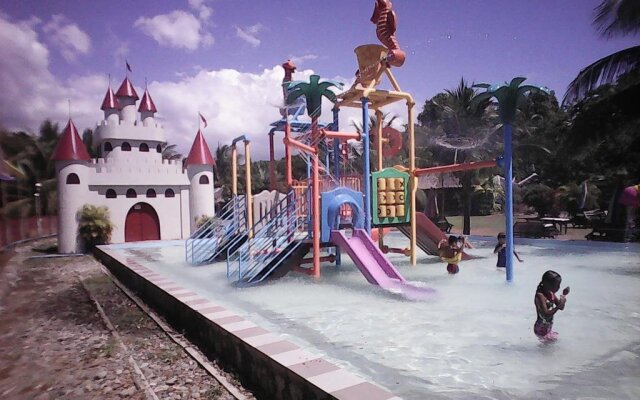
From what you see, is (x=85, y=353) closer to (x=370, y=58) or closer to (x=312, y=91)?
(x=312, y=91)

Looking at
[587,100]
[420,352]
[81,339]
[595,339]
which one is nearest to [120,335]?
[81,339]

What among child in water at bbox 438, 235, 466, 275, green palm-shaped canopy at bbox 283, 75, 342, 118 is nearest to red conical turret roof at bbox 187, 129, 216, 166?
green palm-shaped canopy at bbox 283, 75, 342, 118

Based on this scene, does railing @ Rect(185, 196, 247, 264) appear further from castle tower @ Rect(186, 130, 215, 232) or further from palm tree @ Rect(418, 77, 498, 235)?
palm tree @ Rect(418, 77, 498, 235)

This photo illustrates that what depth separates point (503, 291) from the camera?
7809 mm

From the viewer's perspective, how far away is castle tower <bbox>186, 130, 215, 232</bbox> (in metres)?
22.2

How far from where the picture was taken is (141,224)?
21.1 metres

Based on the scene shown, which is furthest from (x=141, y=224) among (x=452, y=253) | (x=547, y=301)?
(x=547, y=301)

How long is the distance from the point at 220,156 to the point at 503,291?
33.0 metres

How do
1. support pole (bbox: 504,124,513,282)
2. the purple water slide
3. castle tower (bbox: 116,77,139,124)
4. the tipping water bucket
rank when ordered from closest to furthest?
1. the purple water slide
2. support pole (bbox: 504,124,513,282)
3. the tipping water bucket
4. castle tower (bbox: 116,77,139,124)

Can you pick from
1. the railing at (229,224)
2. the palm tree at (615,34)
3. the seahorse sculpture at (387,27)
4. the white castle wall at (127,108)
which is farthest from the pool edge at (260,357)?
the white castle wall at (127,108)

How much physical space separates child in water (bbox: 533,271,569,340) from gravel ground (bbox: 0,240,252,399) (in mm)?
3364

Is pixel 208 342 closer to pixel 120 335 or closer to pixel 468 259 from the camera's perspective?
pixel 120 335

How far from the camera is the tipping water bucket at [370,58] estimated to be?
404 inches

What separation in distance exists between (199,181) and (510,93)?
692 inches
